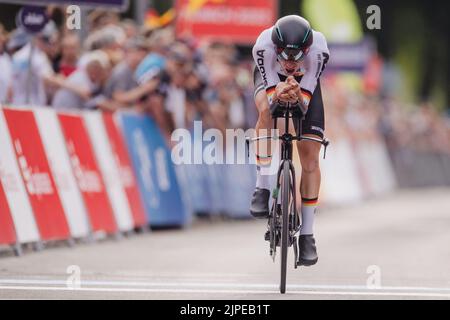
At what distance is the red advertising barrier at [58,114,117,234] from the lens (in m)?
14.9

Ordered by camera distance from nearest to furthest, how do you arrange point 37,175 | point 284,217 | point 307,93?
1. point 284,217
2. point 307,93
3. point 37,175

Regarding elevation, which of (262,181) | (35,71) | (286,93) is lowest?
(262,181)

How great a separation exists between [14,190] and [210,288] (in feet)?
10.9

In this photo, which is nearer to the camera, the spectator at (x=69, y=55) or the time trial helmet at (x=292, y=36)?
the time trial helmet at (x=292, y=36)

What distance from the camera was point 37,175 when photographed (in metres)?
13.7

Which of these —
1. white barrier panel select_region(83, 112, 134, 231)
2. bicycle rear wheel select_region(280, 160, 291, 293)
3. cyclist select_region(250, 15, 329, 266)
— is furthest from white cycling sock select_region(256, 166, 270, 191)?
white barrier panel select_region(83, 112, 134, 231)

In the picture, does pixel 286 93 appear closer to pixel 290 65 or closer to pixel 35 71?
pixel 290 65

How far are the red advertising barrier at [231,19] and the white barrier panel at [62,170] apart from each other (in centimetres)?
908

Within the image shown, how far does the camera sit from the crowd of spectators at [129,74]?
15016 millimetres

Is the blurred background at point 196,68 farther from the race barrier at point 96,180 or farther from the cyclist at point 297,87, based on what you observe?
the cyclist at point 297,87

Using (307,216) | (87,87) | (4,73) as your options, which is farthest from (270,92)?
(87,87)

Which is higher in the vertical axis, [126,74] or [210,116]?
[126,74]

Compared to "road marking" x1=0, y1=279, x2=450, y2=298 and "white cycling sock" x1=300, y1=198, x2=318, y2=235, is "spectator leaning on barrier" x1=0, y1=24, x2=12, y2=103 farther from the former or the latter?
"white cycling sock" x1=300, y1=198, x2=318, y2=235

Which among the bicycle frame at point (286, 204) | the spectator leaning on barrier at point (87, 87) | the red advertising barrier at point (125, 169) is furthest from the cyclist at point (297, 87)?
the red advertising barrier at point (125, 169)
